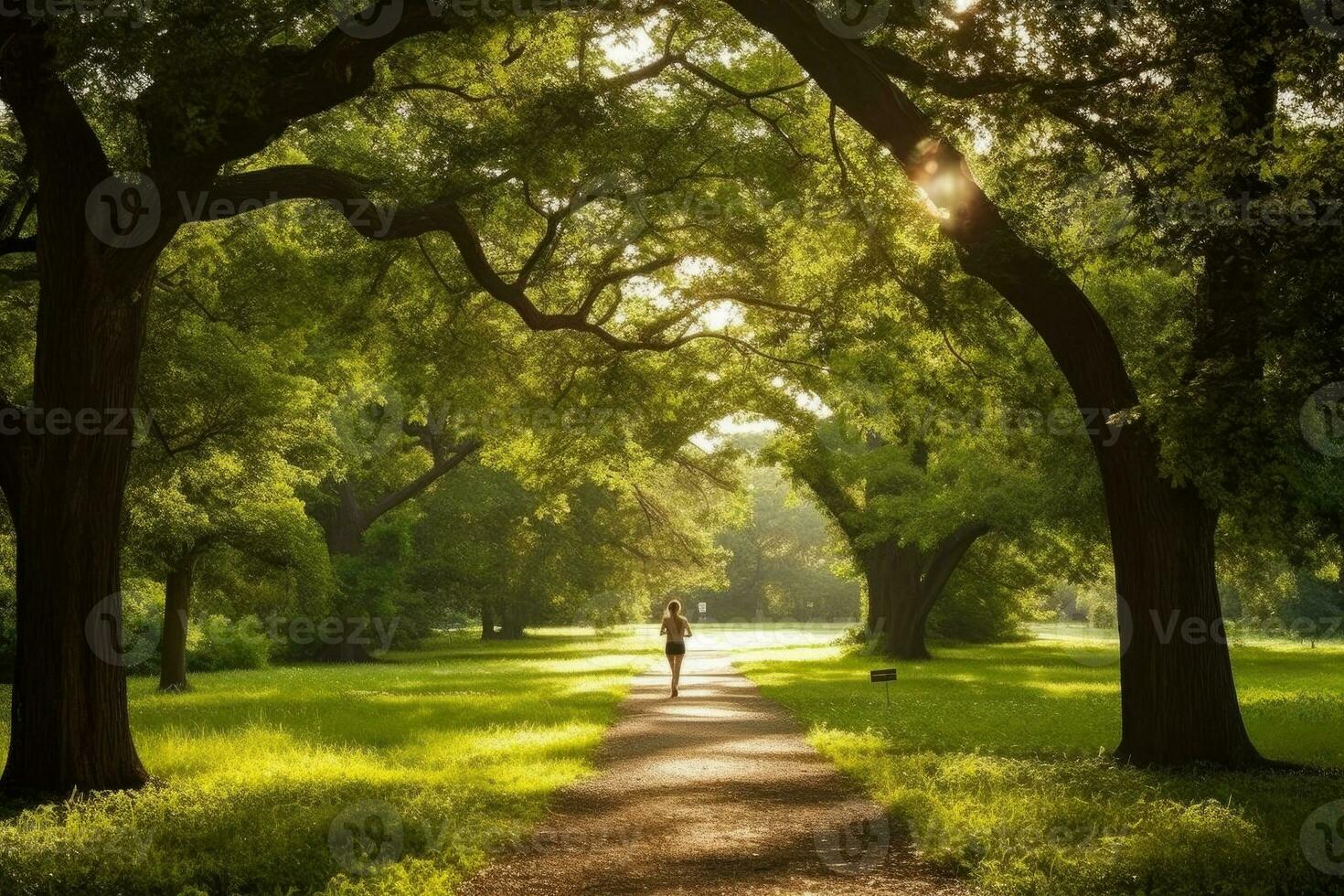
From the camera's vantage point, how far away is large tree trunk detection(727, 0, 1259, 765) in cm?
1045

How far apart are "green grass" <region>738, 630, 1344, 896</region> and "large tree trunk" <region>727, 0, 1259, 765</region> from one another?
2.05 feet

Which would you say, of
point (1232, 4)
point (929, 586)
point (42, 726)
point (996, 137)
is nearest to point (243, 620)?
point (929, 586)

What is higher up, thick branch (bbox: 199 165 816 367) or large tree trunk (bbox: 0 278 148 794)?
thick branch (bbox: 199 165 816 367)

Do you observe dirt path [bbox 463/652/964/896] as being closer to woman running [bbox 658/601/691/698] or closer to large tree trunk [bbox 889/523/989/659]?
woman running [bbox 658/601/691/698]

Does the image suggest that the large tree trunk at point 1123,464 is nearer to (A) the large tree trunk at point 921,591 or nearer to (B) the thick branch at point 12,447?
(B) the thick branch at point 12,447

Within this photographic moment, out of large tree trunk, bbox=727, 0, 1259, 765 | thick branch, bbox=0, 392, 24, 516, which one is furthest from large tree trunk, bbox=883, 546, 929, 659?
thick branch, bbox=0, 392, 24, 516

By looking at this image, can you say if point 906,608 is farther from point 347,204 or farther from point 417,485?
point 347,204

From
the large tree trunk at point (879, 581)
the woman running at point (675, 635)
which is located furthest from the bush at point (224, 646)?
the large tree trunk at point (879, 581)

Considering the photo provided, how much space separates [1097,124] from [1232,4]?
2.02m

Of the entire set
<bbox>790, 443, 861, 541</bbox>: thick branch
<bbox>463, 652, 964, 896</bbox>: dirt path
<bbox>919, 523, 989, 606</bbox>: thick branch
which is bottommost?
<bbox>463, 652, 964, 896</bbox>: dirt path

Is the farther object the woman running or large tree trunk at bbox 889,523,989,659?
large tree trunk at bbox 889,523,989,659

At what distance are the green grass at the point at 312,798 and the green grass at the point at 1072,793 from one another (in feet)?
10.5

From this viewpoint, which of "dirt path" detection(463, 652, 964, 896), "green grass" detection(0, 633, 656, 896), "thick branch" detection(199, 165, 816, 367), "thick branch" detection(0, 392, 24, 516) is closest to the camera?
"green grass" detection(0, 633, 656, 896)

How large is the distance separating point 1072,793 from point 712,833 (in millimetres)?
2977
